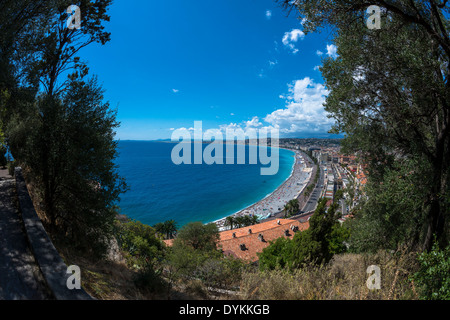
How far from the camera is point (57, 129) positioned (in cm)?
579

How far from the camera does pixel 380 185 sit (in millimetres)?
5965

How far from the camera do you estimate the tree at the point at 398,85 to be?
15.2 feet

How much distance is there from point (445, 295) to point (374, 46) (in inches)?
228

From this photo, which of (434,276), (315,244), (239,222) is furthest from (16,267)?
(239,222)

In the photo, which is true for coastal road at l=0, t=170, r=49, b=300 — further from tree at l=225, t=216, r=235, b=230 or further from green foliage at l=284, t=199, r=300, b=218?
green foliage at l=284, t=199, r=300, b=218

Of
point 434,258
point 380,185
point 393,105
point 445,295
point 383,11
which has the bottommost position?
point 445,295

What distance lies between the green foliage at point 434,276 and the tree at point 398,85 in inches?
46.5

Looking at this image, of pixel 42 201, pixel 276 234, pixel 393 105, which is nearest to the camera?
pixel 393 105

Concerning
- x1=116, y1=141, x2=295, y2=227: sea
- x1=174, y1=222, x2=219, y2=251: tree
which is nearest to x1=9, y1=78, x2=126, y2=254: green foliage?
x1=174, y1=222, x2=219, y2=251: tree

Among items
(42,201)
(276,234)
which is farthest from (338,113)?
(276,234)

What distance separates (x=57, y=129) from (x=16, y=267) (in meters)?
3.90

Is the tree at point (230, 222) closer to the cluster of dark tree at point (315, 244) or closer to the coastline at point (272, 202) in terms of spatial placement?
the coastline at point (272, 202)

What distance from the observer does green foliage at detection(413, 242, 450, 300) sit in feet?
11.9
